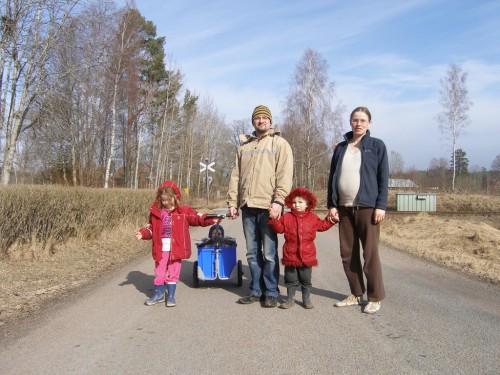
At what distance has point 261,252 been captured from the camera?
5.61 metres

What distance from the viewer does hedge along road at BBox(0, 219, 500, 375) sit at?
351cm

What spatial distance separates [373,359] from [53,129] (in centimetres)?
2446

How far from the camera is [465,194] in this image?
41.1m

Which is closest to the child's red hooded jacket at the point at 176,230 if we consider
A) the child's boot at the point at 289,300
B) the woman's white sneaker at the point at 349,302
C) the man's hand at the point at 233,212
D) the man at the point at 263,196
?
the man's hand at the point at 233,212

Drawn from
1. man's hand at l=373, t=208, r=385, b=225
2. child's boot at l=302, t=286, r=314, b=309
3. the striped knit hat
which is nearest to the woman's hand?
man's hand at l=373, t=208, r=385, b=225

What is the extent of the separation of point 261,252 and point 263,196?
727 millimetres

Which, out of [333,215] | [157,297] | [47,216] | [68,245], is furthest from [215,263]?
[68,245]

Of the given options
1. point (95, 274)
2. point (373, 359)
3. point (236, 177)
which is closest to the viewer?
point (373, 359)

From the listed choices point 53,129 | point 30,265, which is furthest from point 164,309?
point 53,129

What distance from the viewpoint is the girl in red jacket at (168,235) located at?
5559mm

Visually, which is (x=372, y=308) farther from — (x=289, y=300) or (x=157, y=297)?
(x=157, y=297)

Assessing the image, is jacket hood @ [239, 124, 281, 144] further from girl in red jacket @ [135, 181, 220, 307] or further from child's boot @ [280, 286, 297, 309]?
child's boot @ [280, 286, 297, 309]

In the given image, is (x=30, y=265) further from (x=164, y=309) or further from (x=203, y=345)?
(x=203, y=345)

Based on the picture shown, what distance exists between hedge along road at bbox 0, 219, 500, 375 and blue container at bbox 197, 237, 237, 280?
224mm
